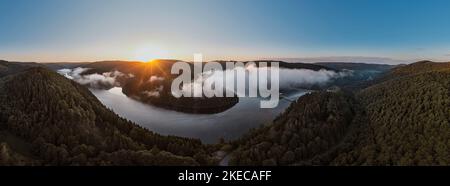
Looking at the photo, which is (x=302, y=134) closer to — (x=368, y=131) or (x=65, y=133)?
(x=368, y=131)

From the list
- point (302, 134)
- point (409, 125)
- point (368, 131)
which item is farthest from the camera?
point (302, 134)

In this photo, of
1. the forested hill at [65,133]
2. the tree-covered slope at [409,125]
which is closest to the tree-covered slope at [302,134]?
the tree-covered slope at [409,125]

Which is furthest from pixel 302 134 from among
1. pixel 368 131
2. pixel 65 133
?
pixel 65 133

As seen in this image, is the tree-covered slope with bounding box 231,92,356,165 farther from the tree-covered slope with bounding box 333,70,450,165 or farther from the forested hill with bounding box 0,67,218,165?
the forested hill with bounding box 0,67,218,165

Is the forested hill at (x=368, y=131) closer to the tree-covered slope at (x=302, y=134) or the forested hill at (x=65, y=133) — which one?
the tree-covered slope at (x=302, y=134)

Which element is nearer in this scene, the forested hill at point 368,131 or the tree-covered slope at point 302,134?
the forested hill at point 368,131
